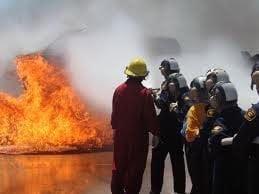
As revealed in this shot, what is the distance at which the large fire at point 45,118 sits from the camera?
11570mm

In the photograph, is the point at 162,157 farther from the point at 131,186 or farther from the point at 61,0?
→ the point at 61,0

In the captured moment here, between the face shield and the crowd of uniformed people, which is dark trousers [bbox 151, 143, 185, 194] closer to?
the crowd of uniformed people

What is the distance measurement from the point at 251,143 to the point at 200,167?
1.80 m

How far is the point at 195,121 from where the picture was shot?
6613 millimetres

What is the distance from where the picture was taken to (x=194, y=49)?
16.6 metres

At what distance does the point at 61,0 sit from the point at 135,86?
9.09 metres

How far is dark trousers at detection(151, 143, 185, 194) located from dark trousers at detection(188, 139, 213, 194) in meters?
0.72

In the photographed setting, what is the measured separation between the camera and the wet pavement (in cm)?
813

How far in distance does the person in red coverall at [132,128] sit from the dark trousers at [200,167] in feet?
1.79

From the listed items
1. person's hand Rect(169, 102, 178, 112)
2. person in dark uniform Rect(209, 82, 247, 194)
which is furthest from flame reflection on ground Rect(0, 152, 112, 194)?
person in dark uniform Rect(209, 82, 247, 194)

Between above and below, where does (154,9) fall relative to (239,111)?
above

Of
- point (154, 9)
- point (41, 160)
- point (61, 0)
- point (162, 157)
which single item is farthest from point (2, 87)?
point (162, 157)

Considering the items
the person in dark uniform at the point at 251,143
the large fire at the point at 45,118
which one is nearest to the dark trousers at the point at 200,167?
the person in dark uniform at the point at 251,143

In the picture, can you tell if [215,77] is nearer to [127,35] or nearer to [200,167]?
[200,167]
